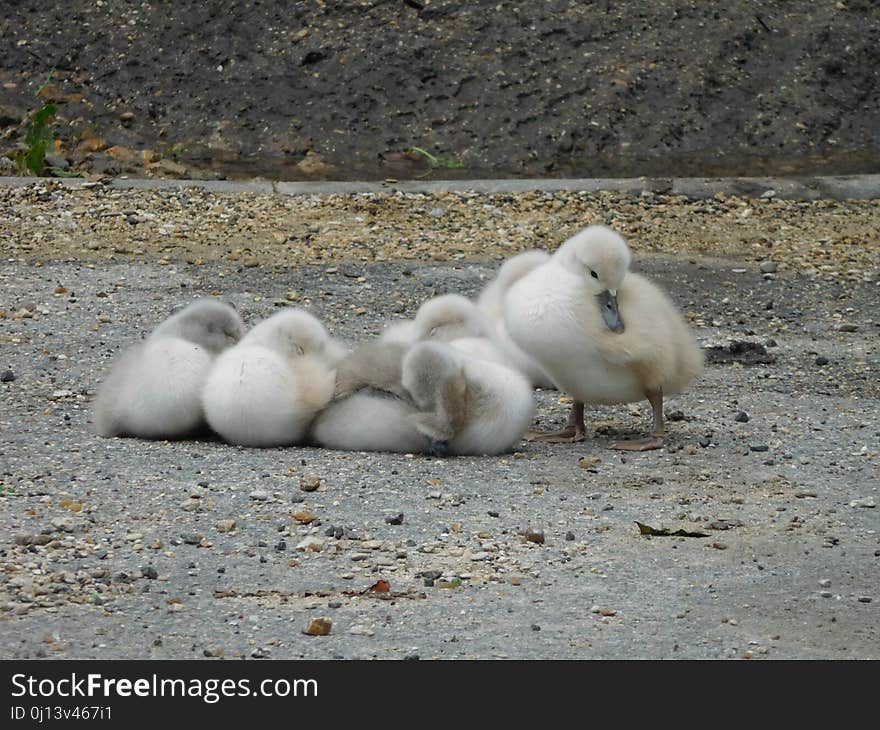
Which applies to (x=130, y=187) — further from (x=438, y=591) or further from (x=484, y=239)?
(x=438, y=591)

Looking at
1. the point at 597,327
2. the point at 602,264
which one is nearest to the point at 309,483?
the point at 597,327

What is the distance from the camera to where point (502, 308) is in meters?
7.59

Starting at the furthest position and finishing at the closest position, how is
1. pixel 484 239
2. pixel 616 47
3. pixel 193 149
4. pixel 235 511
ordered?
pixel 616 47 < pixel 193 149 < pixel 484 239 < pixel 235 511

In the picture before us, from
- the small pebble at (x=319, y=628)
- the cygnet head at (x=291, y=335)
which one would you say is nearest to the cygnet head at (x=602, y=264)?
the cygnet head at (x=291, y=335)

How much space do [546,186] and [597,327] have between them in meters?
6.05

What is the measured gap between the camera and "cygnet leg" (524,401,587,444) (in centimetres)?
712

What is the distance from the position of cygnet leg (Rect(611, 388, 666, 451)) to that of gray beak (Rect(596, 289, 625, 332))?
0.41m

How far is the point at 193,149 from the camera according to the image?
1520cm

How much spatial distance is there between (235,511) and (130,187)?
7.05m

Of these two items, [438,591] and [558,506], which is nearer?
[438,591]

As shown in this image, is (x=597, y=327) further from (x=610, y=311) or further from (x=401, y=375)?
(x=401, y=375)

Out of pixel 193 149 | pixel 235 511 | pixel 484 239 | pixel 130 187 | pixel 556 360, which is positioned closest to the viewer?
pixel 235 511

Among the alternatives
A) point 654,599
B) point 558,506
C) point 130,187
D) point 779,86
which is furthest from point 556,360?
point 779,86

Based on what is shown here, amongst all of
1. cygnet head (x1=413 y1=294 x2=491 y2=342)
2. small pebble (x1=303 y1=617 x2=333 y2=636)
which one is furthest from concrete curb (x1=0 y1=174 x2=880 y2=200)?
small pebble (x1=303 y1=617 x2=333 y2=636)
